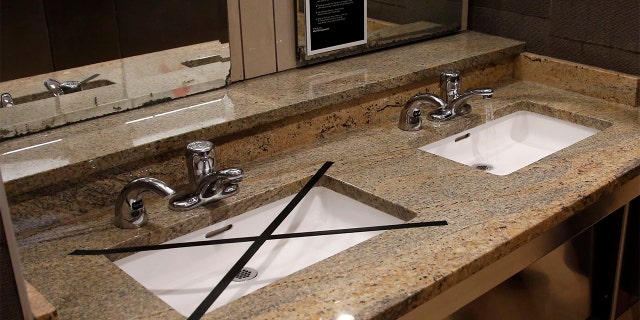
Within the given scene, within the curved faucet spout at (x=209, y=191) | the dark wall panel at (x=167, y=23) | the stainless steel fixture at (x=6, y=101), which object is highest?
the dark wall panel at (x=167, y=23)

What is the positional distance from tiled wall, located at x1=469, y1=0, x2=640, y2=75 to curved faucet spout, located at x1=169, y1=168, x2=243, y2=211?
1096mm

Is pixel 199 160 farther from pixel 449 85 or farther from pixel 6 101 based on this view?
pixel 449 85

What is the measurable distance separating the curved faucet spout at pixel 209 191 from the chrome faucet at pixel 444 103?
0.52m

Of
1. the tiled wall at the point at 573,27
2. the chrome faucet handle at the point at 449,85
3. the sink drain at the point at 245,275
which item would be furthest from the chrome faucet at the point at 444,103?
the sink drain at the point at 245,275

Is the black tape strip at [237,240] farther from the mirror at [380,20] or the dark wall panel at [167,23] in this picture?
the mirror at [380,20]

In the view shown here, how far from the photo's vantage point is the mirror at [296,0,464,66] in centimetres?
187

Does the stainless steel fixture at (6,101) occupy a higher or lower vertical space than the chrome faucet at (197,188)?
higher

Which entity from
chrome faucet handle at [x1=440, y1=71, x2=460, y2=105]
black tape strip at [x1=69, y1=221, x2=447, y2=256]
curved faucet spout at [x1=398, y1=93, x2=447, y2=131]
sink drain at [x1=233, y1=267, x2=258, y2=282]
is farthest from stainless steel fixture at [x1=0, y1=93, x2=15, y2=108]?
chrome faucet handle at [x1=440, y1=71, x2=460, y2=105]

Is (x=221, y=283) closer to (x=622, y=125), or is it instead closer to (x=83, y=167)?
(x=83, y=167)

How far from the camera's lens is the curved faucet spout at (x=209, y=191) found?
4.59ft

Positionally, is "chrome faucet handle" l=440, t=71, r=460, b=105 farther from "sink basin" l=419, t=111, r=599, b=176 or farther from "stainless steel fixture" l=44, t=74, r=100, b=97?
"stainless steel fixture" l=44, t=74, r=100, b=97

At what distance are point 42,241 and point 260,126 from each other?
525 mm

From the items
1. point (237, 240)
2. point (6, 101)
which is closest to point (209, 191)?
point (237, 240)

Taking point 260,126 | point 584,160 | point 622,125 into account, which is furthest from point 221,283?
point 622,125
